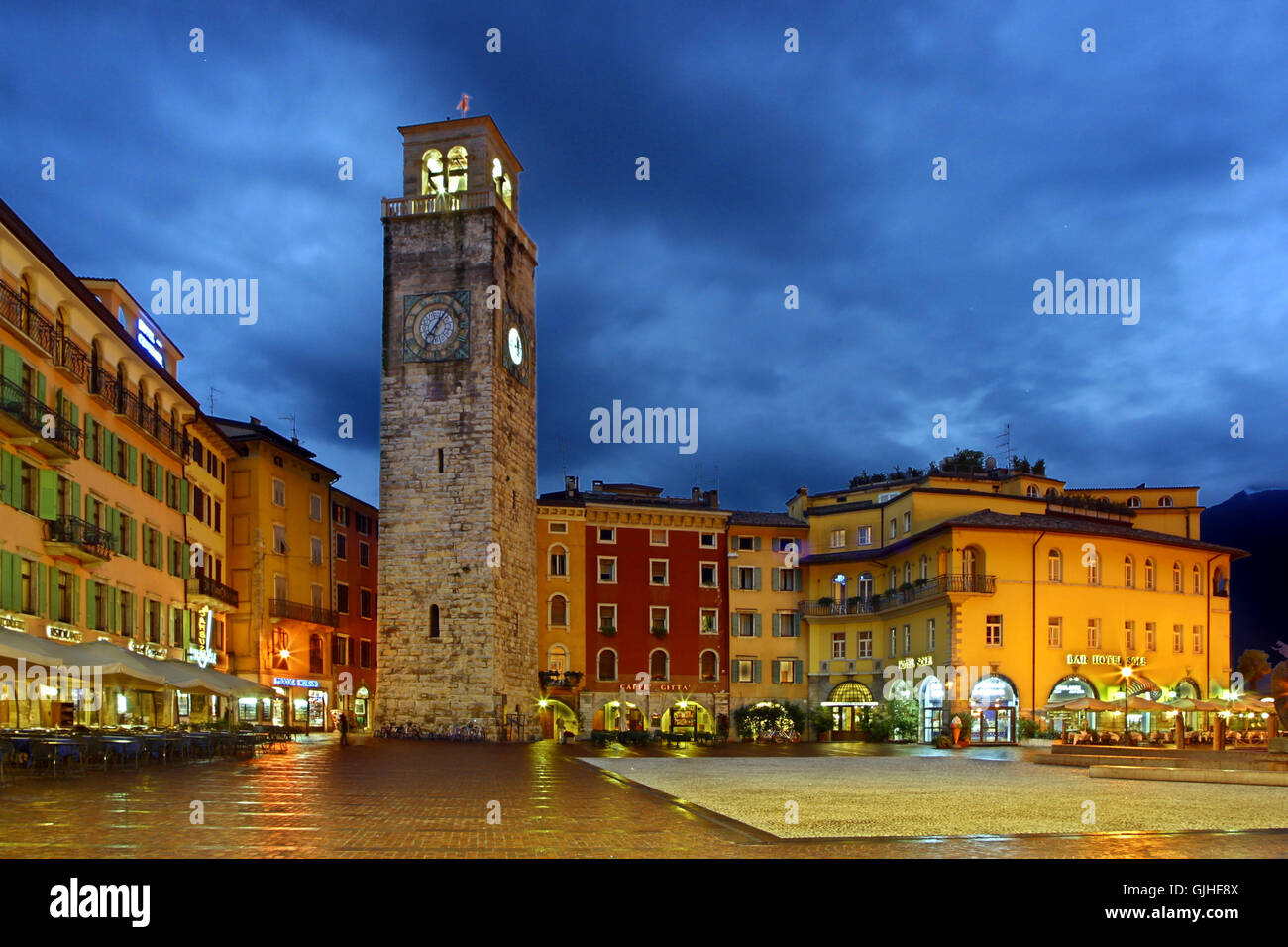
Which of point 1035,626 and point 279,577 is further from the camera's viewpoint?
point 279,577

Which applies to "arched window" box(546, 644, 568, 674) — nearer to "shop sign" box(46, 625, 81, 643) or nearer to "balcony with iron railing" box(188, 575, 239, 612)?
"balcony with iron railing" box(188, 575, 239, 612)

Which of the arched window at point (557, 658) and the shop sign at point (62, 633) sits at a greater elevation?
the shop sign at point (62, 633)

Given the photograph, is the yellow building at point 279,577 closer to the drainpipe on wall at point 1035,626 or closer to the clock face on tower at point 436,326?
the clock face on tower at point 436,326

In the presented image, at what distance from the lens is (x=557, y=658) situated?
61.7m

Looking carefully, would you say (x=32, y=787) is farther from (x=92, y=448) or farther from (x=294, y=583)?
(x=294, y=583)

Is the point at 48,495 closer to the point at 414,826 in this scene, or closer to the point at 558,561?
the point at 414,826

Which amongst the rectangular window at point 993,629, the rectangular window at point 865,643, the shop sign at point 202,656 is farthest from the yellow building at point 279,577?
the rectangular window at point 993,629

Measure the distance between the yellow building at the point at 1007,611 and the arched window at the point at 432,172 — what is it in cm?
2513

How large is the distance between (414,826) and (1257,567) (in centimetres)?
16842

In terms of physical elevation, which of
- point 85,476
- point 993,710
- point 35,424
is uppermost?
point 35,424

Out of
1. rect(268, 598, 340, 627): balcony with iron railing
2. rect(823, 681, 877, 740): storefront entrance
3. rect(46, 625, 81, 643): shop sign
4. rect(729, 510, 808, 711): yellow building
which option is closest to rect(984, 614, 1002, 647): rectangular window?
rect(823, 681, 877, 740): storefront entrance

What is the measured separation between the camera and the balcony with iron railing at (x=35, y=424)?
2670 centimetres

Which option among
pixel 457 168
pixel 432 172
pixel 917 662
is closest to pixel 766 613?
pixel 917 662
